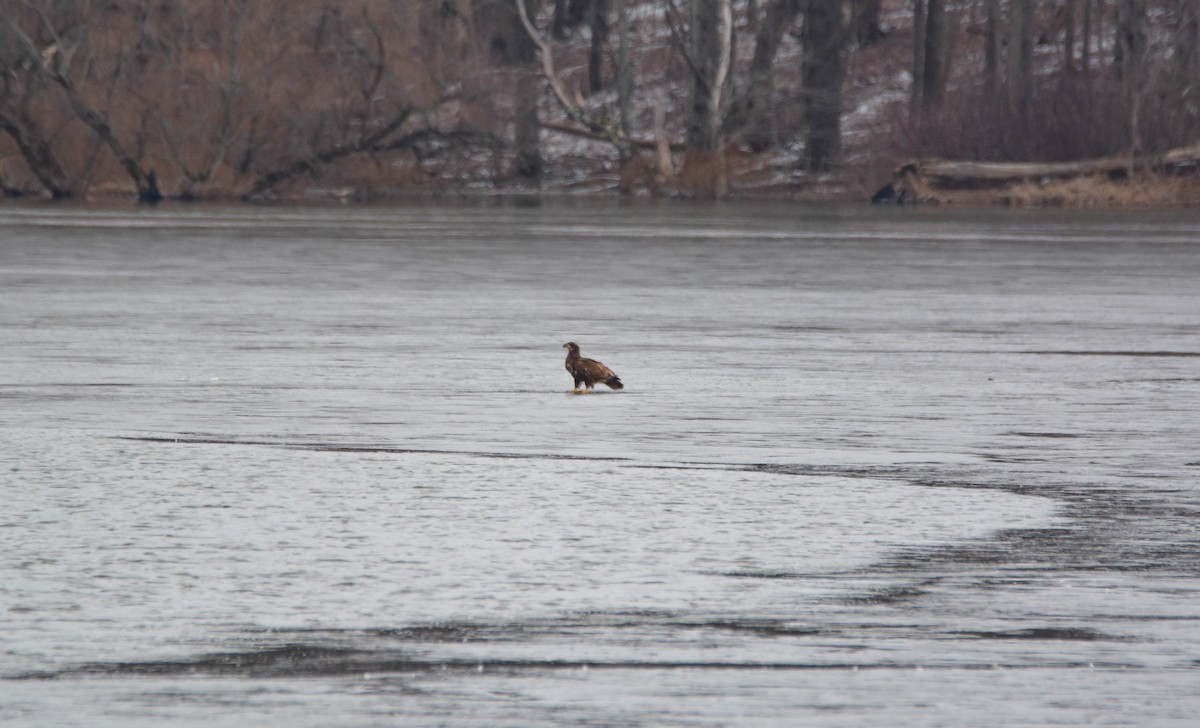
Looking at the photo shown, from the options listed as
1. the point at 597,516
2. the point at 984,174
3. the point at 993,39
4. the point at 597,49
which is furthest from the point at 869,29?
the point at 597,516

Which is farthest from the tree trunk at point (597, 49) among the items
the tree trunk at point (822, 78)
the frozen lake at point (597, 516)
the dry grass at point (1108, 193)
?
the frozen lake at point (597, 516)

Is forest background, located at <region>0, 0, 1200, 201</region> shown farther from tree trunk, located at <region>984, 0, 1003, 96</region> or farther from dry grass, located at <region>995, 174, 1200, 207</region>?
tree trunk, located at <region>984, 0, 1003, 96</region>

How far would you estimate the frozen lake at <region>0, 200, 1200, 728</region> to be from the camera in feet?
12.6

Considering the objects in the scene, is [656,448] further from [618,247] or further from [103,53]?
[103,53]

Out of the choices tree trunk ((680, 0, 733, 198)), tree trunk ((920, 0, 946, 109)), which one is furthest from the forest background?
tree trunk ((920, 0, 946, 109))

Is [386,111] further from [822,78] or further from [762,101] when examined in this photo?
[822,78]

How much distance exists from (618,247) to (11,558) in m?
16.3

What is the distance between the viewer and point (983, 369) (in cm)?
979

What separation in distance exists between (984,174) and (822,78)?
36.1 ft

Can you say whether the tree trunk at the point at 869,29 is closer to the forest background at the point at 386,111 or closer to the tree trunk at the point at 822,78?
the tree trunk at the point at 822,78

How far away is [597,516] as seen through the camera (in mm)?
5625

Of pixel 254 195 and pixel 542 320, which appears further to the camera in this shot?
pixel 254 195

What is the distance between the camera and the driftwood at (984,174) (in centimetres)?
3800

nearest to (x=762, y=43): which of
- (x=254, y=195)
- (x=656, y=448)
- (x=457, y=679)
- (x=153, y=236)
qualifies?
(x=254, y=195)
